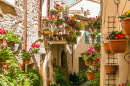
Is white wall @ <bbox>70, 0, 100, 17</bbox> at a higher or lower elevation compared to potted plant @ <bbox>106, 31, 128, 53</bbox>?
higher

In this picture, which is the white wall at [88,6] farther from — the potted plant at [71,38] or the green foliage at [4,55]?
the green foliage at [4,55]

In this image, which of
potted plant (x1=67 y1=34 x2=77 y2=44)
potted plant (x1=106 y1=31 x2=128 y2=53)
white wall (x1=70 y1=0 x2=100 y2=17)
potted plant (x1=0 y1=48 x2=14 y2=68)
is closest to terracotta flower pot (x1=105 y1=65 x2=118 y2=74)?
potted plant (x1=106 y1=31 x2=128 y2=53)

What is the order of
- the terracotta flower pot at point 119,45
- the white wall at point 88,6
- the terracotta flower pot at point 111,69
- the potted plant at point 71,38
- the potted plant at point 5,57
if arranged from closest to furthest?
the terracotta flower pot at point 119,45
the terracotta flower pot at point 111,69
the potted plant at point 5,57
the potted plant at point 71,38
the white wall at point 88,6

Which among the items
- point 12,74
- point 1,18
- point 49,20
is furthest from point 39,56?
point 1,18

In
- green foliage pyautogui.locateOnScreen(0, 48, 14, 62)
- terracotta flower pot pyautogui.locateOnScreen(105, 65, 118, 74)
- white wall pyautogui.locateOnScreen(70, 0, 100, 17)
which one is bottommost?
terracotta flower pot pyautogui.locateOnScreen(105, 65, 118, 74)

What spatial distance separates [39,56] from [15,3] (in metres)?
3.67

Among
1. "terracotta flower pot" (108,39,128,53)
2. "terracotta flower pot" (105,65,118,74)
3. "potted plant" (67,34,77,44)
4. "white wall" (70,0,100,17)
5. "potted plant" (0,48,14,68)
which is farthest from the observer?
"white wall" (70,0,100,17)

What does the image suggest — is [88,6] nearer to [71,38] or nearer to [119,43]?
[71,38]

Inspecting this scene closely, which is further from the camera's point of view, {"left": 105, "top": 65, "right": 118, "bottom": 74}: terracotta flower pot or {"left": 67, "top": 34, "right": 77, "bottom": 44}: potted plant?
{"left": 67, "top": 34, "right": 77, "bottom": 44}: potted plant

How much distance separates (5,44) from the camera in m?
5.12

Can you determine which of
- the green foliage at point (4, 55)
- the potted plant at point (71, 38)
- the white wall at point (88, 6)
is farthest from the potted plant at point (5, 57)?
the white wall at point (88, 6)

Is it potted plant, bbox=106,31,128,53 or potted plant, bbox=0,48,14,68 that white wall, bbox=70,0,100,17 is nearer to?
potted plant, bbox=0,48,14,68

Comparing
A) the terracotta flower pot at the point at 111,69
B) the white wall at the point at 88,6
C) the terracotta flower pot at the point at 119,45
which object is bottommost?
the terracotta flower pot at the point at 111,69

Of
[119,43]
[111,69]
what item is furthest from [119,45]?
[111,69]
